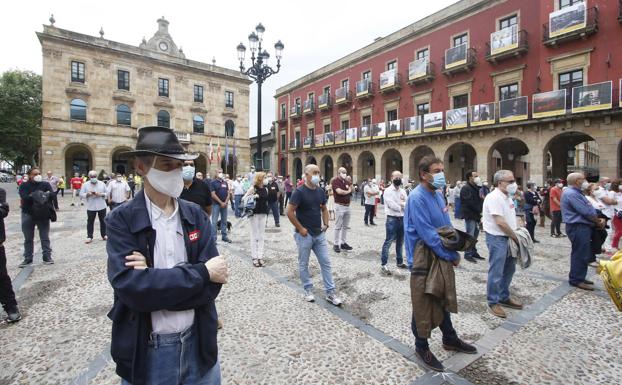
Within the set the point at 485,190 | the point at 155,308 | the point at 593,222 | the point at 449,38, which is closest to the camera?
the point at 155,308

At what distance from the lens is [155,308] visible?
1.27 meters

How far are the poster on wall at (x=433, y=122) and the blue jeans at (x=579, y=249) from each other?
605 inches

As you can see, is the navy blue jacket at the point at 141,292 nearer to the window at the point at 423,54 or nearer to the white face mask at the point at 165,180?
the white face mask at the point at 165,180

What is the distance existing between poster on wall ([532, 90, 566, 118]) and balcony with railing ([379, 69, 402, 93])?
876 cm

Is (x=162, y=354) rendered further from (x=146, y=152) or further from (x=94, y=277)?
(x=94, y=277)

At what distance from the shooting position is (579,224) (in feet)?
14.7

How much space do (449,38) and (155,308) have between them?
22307mm

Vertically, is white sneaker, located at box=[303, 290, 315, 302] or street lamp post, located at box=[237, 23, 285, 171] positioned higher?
street lamp post, located at box=[237, 23, 285, 171]

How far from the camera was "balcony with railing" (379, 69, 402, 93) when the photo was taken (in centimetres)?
2131

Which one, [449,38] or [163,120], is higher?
[449,38]

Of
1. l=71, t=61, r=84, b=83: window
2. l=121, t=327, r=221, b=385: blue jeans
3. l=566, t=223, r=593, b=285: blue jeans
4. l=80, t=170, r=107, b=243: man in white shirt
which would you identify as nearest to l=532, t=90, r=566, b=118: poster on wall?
l=566, t=223, r=593, b=285: blue jeans

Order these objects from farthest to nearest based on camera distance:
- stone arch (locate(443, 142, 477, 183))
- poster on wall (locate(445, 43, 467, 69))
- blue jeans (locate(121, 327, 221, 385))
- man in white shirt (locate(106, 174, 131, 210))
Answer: stone arch (locate(443, 142, 477, 183)), poster on wall (locate(445, 43, 467, 69)), man in white shirt (locate(106, 174, 131, 210)), blue jeans (locate(121, 327, 221, 385))

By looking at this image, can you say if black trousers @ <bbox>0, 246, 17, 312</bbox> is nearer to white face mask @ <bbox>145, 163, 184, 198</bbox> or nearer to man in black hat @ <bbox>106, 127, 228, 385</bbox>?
man in black hat @ <bbox>106, 127, 228, 385</bbox>

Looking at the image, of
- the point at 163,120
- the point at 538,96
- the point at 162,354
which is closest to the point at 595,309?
the point at 162,354
